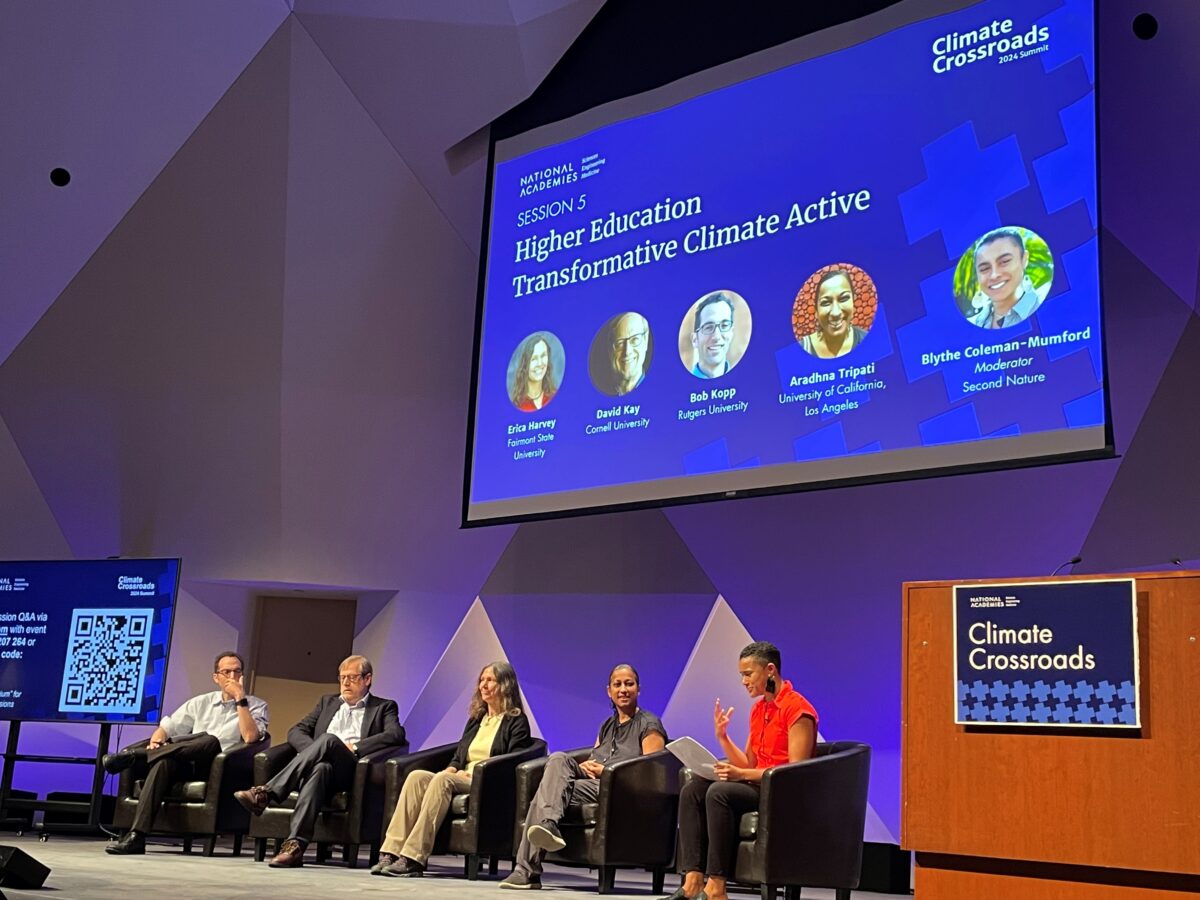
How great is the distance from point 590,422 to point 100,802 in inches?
126

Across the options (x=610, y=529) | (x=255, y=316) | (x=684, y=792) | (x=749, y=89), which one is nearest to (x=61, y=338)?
(x=255, y=316)

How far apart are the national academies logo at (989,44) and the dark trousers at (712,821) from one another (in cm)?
291

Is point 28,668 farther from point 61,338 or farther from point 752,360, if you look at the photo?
point 752,360

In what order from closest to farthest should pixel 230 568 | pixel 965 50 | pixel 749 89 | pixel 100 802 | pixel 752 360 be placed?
pixel 965 50 < pixel 752 360 < pixel 749 89 < pixel 100 802 < pixel 230 568

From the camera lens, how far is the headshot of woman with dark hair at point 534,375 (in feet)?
20.9

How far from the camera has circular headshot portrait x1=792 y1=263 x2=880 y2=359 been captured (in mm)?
5203

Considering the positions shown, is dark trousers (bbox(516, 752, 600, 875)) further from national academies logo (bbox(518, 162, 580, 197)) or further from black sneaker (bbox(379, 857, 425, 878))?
national academies logo (bbox(518, 162, 580, 197))

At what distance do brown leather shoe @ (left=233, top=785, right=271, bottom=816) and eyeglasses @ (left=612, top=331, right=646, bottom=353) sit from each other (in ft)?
8.33

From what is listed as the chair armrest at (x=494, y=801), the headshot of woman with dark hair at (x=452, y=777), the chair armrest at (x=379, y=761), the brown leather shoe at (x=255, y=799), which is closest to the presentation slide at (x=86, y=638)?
the brown leather shoe at (x=255, y=799)

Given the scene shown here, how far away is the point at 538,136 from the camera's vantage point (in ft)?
22.3

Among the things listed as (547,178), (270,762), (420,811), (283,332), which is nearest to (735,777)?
(420,811)

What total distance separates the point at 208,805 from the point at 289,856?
0.64m

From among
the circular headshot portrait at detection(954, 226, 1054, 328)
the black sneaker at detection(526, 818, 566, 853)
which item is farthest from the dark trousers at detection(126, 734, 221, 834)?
the circular headshot portrait at detection(954, 226, 1054, 328)

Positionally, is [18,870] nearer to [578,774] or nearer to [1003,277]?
[578,774]
